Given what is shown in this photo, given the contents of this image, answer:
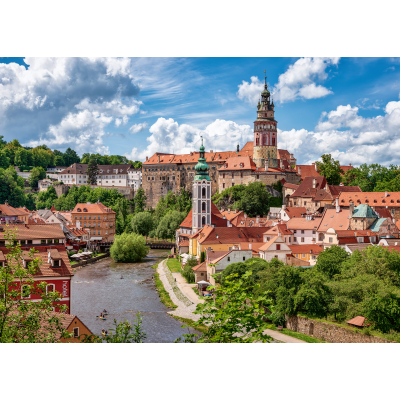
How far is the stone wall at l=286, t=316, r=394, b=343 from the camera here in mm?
11266

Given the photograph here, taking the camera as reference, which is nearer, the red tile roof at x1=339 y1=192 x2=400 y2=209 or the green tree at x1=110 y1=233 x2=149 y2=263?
the red tile roof at x1=339 y1=192 x2=400 y2=209

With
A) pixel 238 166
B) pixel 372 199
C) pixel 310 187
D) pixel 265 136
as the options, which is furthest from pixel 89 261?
pixel 265 136

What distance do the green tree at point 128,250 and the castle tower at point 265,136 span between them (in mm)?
Answer: 14947

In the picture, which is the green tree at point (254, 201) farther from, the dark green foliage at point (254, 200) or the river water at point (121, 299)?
the river water at point (121, 299)

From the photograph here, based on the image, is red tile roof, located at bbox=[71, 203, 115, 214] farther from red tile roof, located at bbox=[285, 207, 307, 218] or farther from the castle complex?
red tile roof, located at bbox=[285, 207, 307, 218]

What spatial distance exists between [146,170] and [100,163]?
11.2 metres

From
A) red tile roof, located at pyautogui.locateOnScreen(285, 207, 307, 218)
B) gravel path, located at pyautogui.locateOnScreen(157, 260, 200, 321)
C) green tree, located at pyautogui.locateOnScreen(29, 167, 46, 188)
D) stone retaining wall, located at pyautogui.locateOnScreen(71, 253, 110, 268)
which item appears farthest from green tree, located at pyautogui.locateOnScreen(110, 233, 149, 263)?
green tree, located at pyautogui.locateOnScreen(29, 167, 46, 188)

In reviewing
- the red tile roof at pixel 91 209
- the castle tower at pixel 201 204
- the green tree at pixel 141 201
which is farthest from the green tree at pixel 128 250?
the green tree at pixel 141 201

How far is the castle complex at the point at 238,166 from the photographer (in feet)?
126

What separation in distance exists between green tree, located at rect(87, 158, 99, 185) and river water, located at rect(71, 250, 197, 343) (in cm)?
2863

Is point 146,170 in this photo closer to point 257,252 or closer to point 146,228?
point 146,228

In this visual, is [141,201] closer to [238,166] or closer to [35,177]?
[238,166]

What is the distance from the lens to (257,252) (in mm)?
20453

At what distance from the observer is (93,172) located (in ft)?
178
